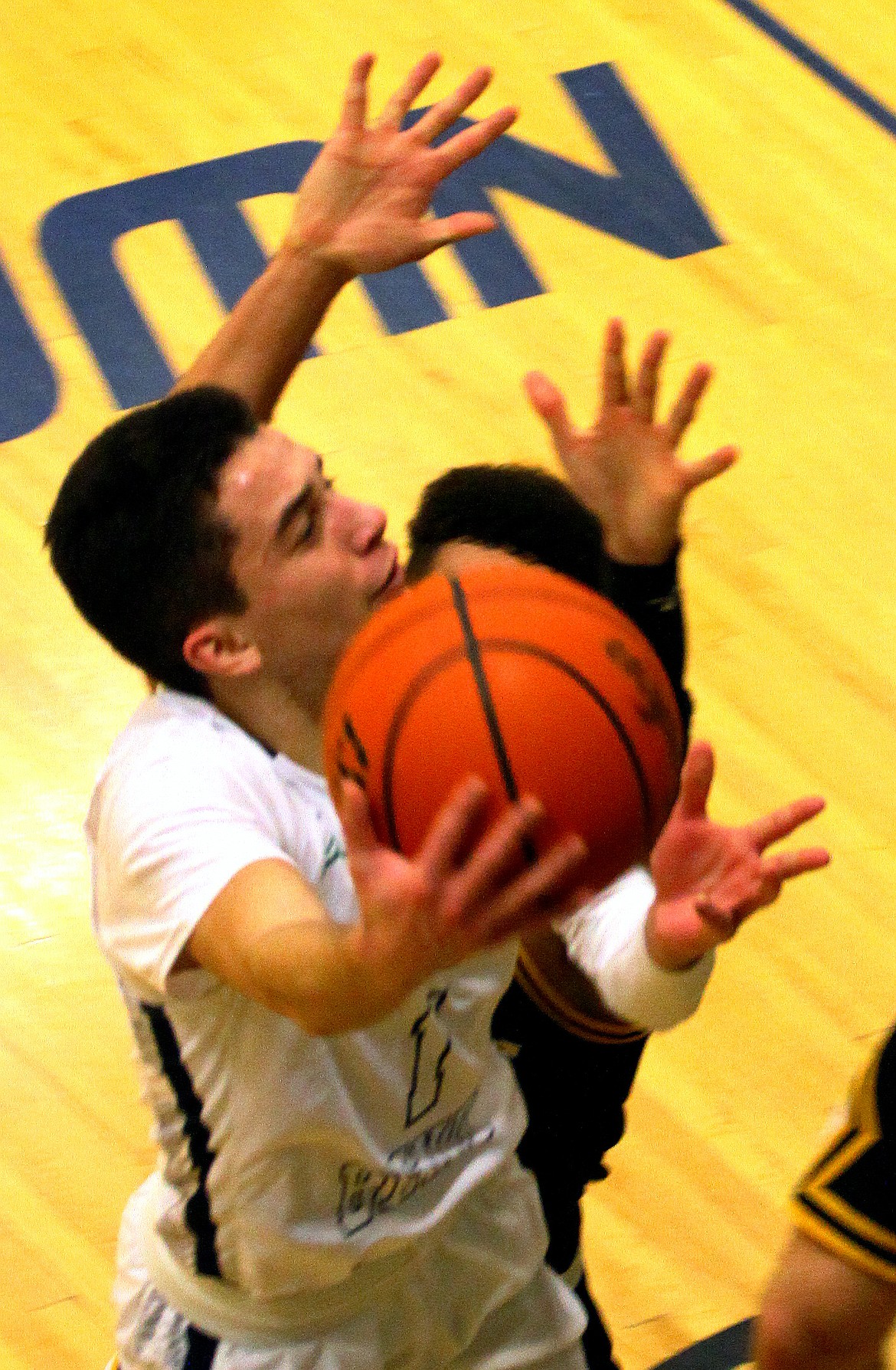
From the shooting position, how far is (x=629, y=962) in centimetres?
202

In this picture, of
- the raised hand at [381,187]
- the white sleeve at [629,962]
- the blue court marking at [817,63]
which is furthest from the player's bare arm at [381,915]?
the blue court marking at [817,63]

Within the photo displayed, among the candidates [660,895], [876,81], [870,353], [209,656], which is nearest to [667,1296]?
[660,895]

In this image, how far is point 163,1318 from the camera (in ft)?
7.34

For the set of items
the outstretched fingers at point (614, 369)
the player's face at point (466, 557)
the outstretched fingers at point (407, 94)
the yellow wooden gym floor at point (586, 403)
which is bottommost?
the yellow wooden gym floor at point (586, 403)

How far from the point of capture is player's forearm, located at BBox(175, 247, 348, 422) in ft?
8.35

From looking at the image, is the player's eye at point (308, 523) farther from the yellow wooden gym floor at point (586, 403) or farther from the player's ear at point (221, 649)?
the yellow wooden gym floor at point (586, 403)

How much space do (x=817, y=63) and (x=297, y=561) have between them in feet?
14.1

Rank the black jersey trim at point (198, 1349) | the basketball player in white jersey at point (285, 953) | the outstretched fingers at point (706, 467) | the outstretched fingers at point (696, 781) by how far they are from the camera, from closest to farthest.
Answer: the basketball player in white jersey at point (285, 953), the outstretched fingers at point (696, 781), the black jersey trim at point (198, 1349), the outstretched fingers at point (706, 467)

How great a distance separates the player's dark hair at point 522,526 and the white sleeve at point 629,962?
19.3 inches

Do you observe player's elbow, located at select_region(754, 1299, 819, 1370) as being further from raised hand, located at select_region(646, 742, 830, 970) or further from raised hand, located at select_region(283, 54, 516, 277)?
raised hand, located at select_region(283, 54, 516, 277)

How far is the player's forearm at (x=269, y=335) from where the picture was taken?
2.54m

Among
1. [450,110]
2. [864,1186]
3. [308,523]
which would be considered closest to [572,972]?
[864,1186]

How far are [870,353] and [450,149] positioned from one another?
7.72ft

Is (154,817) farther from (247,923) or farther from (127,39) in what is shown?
(127,39)
